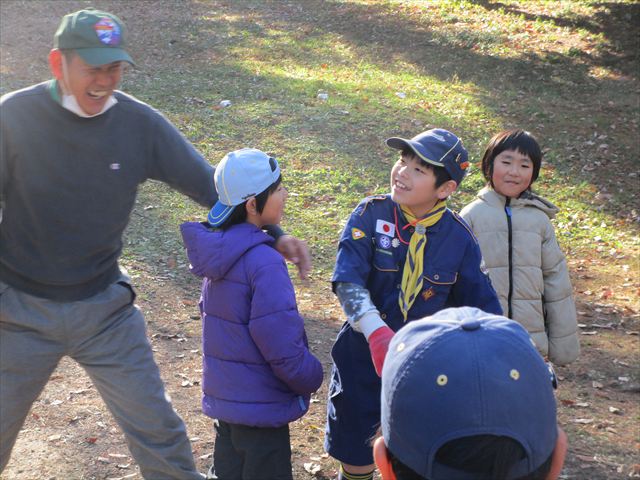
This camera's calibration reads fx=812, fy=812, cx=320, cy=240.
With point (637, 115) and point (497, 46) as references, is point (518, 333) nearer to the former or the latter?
point (637, 115)

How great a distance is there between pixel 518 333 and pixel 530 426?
23 cm

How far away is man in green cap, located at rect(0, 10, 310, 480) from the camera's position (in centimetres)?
341

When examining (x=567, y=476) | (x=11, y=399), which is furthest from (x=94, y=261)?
(x=567, y=476)

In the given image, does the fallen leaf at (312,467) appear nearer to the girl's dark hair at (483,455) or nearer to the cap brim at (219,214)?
the cap brim at (219,214)

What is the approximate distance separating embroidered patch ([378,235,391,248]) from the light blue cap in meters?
0.53

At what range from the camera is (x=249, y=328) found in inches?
134

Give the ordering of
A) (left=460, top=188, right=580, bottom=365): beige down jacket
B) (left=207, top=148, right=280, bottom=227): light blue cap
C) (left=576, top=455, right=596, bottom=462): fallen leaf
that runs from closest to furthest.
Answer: (left=207, top=148, right=280, bottom=227): light blue cap → (left=460, top=188, right=580, bottom=365): beige down jacket → (left=576, top=455, right=596, bottom=462): fallen leaf

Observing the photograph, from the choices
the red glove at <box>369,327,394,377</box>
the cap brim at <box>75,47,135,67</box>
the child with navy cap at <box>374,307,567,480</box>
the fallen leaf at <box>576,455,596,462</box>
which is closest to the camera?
the child with navy cap at <box>374,307,567,480</box>

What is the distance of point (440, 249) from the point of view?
3572 mm

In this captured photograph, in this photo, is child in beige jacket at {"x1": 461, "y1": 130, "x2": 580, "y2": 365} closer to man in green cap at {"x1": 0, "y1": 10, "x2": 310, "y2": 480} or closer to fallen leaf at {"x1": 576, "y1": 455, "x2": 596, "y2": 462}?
fallen leaf at {"x1": 576, "y1": 455, "x2": 596, "y2": 462}

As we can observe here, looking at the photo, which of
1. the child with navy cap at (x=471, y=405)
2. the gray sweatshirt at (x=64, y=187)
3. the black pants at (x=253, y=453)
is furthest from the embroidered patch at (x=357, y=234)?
the child with navy cap at (x=471, y=405)

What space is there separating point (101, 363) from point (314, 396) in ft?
7.74

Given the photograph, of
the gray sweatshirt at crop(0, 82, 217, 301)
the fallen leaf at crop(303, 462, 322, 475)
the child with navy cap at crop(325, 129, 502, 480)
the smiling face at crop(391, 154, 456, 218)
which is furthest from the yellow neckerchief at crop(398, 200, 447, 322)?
the fallen leaf at crop(303, 462, 322, 475)

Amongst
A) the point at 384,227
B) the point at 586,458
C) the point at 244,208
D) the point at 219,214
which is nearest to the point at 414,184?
the point at 384,227
